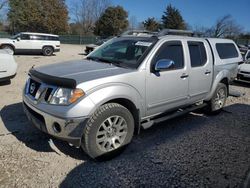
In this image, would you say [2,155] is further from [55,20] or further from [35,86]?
[55,20]

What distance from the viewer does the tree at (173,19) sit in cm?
5284

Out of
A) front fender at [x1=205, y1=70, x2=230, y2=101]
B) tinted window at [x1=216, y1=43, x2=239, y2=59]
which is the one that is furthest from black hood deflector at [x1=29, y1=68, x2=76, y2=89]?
tinted window at [x1=216, y1=43, x2=239, y2=59]

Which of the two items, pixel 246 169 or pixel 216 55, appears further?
pixel 216 55

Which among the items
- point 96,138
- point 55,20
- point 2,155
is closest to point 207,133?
point 96,138

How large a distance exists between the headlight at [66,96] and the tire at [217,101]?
3.68 meters

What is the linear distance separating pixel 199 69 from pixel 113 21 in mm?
43857

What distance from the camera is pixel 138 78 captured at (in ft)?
13.0

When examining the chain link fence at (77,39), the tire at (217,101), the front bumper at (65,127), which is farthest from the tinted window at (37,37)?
the chain link fence at (77,39)

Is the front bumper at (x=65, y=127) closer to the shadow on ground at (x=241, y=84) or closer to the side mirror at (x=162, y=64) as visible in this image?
the side mirror at (x=162, y=64)

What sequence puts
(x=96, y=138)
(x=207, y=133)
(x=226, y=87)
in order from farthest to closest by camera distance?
1. (x=226, y=87)
2. (x=207, y=133)
3. (x=96, y=138)

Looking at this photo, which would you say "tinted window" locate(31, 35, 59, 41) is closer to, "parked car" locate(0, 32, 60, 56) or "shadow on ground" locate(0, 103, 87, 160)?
"parked car" locate(0, 32, 60, 56)

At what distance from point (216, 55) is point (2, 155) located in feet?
15.4

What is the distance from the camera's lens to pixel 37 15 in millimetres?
42219

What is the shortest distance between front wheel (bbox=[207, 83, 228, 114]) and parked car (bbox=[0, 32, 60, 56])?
1600 cm
